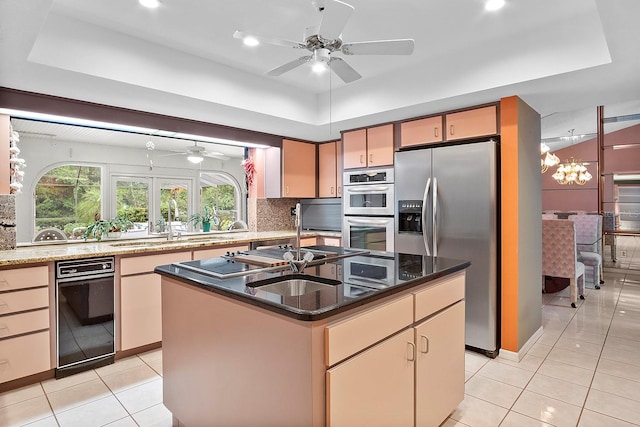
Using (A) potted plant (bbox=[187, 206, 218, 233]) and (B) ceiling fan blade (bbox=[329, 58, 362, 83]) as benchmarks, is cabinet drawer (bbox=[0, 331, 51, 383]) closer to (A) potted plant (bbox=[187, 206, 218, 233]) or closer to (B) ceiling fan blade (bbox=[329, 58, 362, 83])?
(A) potted plant (bbox=[187, 206, 218, 233])

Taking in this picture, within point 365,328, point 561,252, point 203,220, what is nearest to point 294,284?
point 365,328

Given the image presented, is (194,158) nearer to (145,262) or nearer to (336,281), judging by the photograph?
(145,262)

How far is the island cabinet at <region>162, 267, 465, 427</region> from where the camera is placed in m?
1.25

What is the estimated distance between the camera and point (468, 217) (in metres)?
3.08

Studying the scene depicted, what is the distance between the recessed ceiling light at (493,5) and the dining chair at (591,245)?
172 inches

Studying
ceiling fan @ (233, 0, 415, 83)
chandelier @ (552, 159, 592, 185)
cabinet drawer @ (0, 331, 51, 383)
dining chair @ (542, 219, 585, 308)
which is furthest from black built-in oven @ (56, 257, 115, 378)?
chandelier @ (552, 159, 592, 185)

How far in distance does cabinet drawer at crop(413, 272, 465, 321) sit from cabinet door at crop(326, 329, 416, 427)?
0.50 ft

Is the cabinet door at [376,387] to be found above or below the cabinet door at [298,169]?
below

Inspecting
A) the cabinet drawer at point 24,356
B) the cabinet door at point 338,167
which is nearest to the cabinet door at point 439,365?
the cabinet drawer at point 24,356

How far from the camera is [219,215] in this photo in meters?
4.86

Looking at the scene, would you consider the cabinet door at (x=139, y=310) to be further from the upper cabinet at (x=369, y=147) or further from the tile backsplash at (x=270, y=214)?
the upper cabinet at (x=369, y=147)

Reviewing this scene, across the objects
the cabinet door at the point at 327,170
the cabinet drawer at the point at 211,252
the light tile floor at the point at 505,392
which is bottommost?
the light tile floor at the point at 505,392

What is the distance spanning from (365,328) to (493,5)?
2.12m

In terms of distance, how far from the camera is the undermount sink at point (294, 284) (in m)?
1.69
